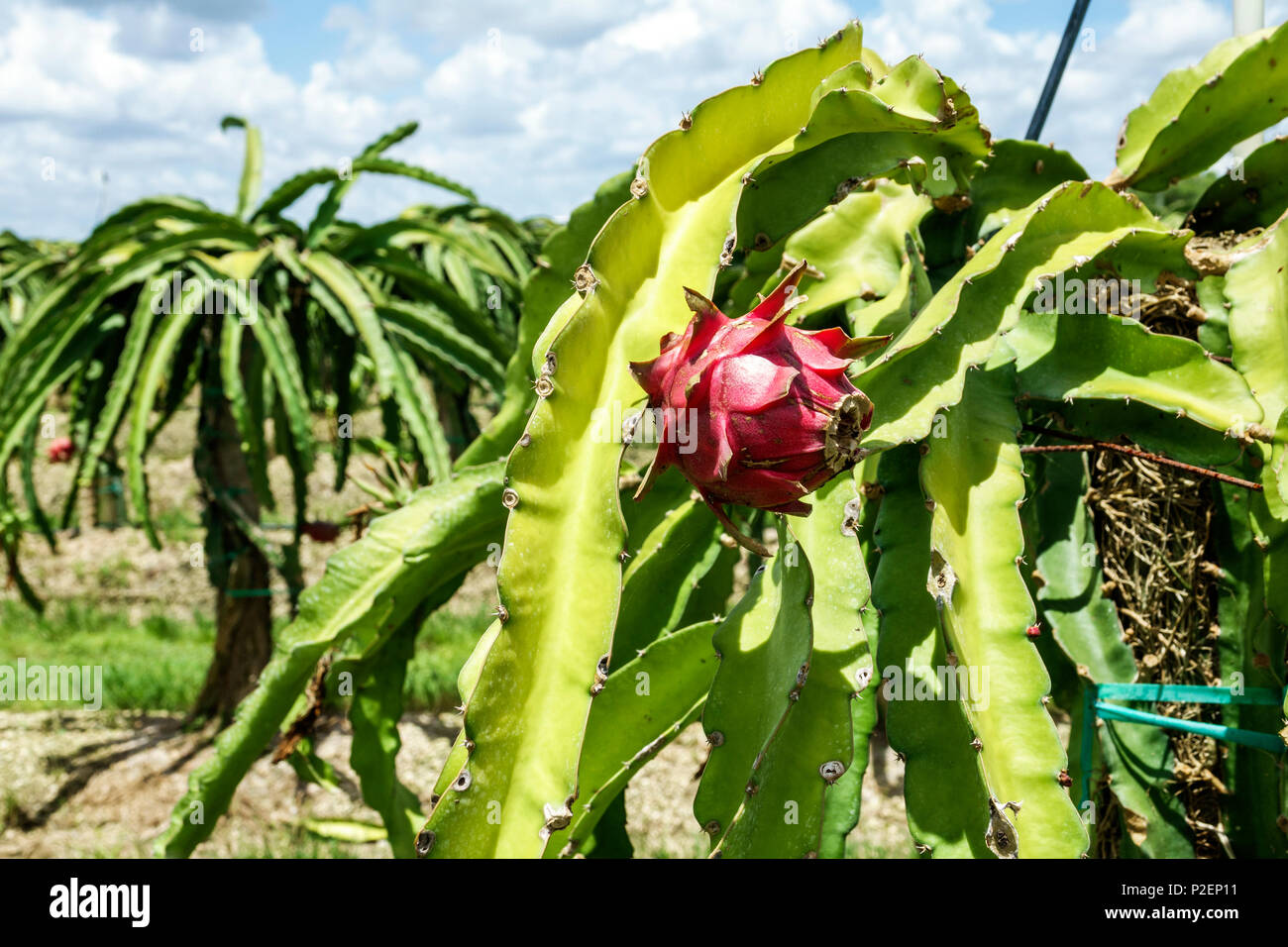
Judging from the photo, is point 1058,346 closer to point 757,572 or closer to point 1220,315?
point 1220,315

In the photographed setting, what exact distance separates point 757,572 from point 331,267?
1989 millimetres

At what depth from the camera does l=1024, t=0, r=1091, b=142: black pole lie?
4.36ft

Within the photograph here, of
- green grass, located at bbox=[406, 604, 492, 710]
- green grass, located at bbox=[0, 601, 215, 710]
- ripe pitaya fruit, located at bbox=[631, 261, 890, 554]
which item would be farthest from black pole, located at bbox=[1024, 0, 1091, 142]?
green grass, located at bbox=[0, 601, 215, 710]

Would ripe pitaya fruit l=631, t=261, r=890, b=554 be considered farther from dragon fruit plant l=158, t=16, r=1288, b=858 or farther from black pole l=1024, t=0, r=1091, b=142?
black pole l=1024, t=0, r=1091, b=142

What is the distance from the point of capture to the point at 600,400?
0.84 m

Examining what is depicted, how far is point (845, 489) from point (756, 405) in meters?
0.28

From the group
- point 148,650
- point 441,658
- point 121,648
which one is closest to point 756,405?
point 441,658

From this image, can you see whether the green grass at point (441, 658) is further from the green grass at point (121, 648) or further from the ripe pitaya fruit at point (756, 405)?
the ripe pitaya fruit at point (756, 405)

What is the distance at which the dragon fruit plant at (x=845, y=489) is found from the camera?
783 mm

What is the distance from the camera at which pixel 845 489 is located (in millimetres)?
1002

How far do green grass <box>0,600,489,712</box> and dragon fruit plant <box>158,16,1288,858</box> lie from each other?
9.50 feet

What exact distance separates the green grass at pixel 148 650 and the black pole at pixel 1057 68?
3330 mm
